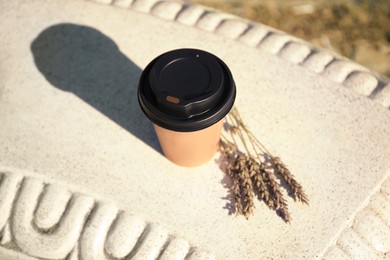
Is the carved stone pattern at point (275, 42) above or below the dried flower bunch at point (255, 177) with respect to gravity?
above

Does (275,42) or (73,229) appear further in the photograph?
(275,42)

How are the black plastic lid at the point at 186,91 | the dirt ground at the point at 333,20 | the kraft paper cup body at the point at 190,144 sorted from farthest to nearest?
the dirt ground at the point at 333,20
the kraft paper cup body at the point at 190,144
the black plastic lid at the point at 186,91

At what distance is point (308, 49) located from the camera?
2.26 metres

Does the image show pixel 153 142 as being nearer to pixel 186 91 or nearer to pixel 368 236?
pixel 186 91

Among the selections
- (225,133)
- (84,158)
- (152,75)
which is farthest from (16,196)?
(225,133)

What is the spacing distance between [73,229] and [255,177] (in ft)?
2.56

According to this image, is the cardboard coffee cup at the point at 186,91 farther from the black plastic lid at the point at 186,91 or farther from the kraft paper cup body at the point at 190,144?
the kraft paper cup body at the point at 190,144

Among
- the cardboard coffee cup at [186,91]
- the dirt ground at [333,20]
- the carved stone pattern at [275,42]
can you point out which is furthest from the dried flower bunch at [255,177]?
the dirt ground at [333,20]

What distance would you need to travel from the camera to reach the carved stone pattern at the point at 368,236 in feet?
5.57

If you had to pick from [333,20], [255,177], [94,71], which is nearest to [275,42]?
[255,177]

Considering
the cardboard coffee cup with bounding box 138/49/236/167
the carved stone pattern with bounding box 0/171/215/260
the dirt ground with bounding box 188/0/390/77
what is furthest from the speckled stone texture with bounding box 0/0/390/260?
the dirt ground with bounding box 188/0/390/77

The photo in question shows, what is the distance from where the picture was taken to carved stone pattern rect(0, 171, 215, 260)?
1.69 meters

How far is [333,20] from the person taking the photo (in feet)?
11.6

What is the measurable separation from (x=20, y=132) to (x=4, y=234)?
47 centimetres
